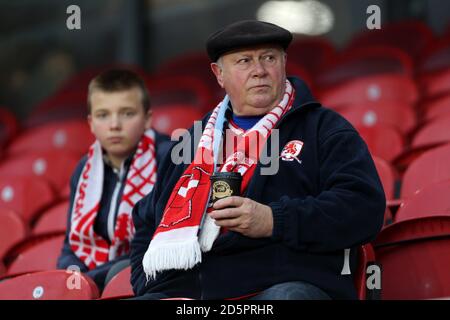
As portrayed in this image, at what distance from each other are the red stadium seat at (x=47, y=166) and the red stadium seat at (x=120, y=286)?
7.63 feet

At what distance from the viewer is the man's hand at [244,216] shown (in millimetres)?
2785

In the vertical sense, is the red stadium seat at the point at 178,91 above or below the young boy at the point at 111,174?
above

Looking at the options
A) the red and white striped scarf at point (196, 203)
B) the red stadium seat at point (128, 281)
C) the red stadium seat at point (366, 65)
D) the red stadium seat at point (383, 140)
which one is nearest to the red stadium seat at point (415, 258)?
the red stadium seat at point (128, 281)

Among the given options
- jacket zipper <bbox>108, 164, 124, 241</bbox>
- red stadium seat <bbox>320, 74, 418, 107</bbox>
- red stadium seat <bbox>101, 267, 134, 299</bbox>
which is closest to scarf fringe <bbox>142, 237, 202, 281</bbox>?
red stadium seat <bbox>101, 267, 134, 299</bbox>

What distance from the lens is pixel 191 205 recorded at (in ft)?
10.2

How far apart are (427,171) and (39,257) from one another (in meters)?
1.72

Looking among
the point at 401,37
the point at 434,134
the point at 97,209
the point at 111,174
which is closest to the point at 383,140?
the point at 434,134

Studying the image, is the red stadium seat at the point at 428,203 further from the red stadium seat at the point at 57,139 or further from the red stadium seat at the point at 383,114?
the red stadium seat at the point at 57,139

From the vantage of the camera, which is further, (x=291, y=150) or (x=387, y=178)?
(x=387, y=178)

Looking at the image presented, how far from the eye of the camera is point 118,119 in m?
4.10

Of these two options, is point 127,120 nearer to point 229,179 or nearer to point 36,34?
point 229,179

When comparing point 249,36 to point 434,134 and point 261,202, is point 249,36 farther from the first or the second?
point 434,134

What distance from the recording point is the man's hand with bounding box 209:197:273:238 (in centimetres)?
279

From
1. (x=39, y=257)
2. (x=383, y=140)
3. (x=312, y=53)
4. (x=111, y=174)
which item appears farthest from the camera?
(x=312, y=53)
